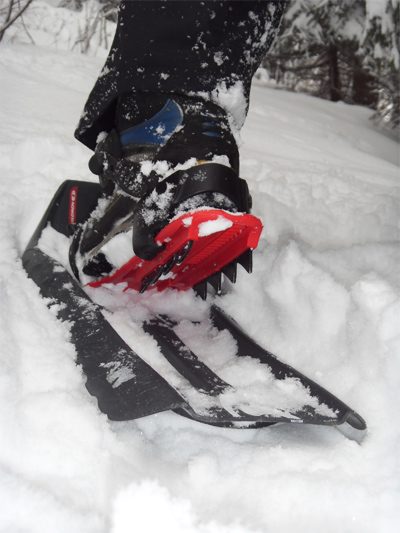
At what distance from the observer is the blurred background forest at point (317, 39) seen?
3119 millimetres

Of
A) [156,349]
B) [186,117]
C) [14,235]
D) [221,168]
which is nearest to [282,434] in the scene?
[156,349]

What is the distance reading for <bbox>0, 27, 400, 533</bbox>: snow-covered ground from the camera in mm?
542

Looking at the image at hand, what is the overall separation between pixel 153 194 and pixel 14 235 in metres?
0.54

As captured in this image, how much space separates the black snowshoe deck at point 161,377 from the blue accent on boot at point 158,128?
338mm

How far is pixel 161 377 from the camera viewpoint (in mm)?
702

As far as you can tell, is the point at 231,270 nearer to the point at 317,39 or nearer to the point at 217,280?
the point at 217,280

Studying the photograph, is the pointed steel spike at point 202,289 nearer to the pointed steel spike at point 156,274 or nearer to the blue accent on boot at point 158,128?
the pointed steel spike at point 156,274

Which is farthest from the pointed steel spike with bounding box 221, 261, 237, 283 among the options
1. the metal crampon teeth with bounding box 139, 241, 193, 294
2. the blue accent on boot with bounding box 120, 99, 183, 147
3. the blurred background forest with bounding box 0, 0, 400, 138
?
the blurred background forest with bounding box 0, 0, 400, 138

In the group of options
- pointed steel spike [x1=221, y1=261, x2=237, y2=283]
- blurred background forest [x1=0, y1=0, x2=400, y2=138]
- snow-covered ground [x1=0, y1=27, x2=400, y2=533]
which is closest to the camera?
snow-covered ground [x1=0, y1=27, x2=400, y2=533]

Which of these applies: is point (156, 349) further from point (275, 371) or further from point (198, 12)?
point (198, 12)

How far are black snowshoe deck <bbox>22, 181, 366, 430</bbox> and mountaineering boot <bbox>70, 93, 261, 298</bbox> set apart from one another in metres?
0.11

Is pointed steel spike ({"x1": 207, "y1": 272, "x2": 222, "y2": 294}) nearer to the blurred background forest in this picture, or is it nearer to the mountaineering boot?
the mountaineering boot

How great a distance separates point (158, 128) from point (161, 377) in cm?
49

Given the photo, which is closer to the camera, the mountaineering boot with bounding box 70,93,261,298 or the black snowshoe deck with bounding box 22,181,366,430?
the black snowshoe deck with bounding box 22,181,366,430
